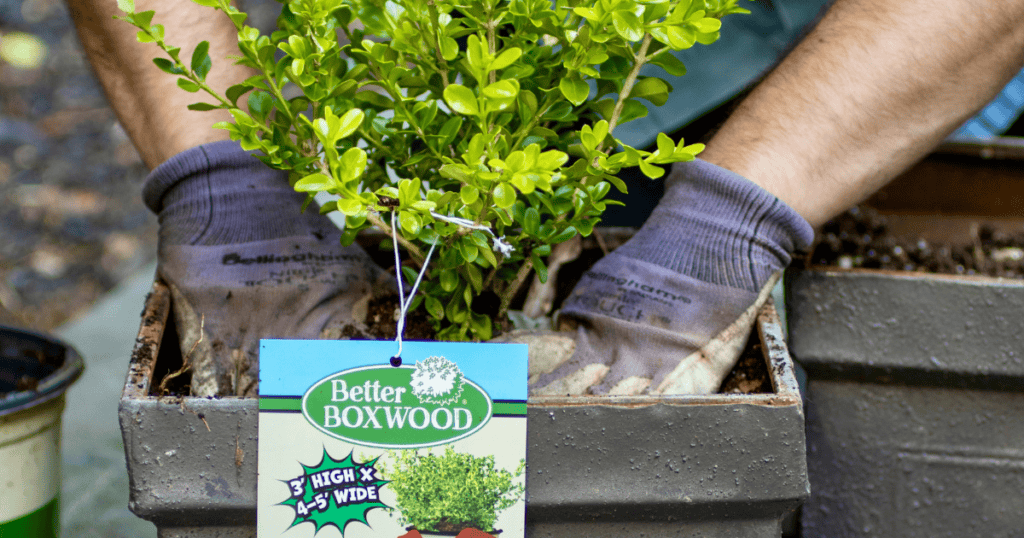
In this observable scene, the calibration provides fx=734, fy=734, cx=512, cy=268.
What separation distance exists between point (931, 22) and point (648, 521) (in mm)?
511

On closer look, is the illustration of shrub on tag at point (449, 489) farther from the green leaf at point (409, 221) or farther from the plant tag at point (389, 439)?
A: the green leaf at point (409, 221)

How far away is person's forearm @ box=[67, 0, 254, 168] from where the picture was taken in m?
0.77

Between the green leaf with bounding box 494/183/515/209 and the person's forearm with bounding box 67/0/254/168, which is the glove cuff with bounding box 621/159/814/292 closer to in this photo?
the green leaf with bounding box 494/183/515/209

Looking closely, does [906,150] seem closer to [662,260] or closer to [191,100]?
[662,260]

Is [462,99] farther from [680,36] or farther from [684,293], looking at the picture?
[684,293]

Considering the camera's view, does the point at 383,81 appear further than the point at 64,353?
No

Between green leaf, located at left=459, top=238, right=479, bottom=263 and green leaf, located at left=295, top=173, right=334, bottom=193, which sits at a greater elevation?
green leaf, located at left=295, top=173, right=334, bottom=193

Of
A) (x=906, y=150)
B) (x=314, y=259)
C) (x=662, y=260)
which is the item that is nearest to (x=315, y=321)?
(x=314, y=259)

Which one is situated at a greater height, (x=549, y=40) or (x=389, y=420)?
(x=549, y=40)

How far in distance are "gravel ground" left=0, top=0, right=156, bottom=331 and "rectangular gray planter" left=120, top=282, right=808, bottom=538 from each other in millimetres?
1666

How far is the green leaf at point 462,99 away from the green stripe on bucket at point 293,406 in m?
0.21

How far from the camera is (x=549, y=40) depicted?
2.80 feet

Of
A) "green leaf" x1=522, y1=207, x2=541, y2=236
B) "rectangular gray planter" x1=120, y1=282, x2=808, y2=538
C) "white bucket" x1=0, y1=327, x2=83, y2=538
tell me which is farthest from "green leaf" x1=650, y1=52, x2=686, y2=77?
"white bucket" x1=0, y1=327, x2=83, y2=538

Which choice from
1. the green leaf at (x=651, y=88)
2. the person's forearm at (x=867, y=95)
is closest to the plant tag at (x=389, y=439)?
the green leaf at (x=651, y=88)
